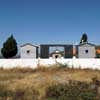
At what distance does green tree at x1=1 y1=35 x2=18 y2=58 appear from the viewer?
3547 centimetres

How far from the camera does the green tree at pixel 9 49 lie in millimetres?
35469

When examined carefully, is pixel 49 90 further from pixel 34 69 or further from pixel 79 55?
pixel 79 55

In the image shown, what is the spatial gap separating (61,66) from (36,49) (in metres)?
14.3

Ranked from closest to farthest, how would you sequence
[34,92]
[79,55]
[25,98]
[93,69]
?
[25,98] → [34,92] → [93,69] → [79,55]

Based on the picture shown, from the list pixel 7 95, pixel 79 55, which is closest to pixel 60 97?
pixel 7 95

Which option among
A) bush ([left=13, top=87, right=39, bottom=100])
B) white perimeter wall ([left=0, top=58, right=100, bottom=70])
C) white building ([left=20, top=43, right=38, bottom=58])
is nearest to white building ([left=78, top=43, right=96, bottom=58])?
white building ([left=20, top=43, right=38, bottom=58])

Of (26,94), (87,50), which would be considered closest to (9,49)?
(87,50)

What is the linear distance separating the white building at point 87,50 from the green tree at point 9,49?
1316 cm

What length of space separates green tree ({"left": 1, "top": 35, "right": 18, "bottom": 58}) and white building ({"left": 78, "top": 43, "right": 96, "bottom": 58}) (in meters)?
13.2

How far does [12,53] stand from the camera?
35.9 m

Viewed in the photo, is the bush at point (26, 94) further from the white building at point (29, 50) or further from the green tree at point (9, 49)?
the green tree at point (9, 49)

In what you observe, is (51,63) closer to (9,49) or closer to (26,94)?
(26,94)

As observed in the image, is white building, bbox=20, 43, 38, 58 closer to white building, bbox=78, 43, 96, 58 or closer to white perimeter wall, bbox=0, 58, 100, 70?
white building, bbox=78, 43, 96, 58

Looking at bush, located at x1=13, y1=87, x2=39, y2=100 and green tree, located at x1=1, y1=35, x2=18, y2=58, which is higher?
green tree, located at x1=1, y1=35, x2=18, y2=58
